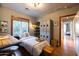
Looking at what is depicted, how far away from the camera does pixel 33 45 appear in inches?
68.5

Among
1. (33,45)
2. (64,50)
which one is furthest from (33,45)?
(64,50)

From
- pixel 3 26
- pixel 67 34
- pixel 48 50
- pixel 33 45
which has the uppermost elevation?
pixel 3 26

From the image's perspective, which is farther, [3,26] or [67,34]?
[67,34]

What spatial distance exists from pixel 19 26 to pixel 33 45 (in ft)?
1.47

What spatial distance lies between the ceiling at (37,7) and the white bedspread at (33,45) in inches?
19.4

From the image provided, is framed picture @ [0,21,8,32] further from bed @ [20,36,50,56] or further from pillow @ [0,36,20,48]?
bed @ [20,36,50,56]

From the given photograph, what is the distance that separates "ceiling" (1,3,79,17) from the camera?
171 centimetres

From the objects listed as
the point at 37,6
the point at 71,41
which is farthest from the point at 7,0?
the point at 71,41

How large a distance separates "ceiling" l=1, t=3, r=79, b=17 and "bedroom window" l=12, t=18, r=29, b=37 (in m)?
0.18

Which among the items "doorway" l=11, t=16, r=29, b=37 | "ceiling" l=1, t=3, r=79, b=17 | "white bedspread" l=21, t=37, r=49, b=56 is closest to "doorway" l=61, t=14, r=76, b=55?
"ceiling" l=1, t=3, r=79, b=17

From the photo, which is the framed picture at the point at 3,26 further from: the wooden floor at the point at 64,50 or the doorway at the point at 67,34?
the doorway at the point at 67,34

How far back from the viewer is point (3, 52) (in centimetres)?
169

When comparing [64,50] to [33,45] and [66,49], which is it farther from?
[33,45]

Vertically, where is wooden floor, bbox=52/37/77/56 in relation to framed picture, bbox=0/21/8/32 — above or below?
below
